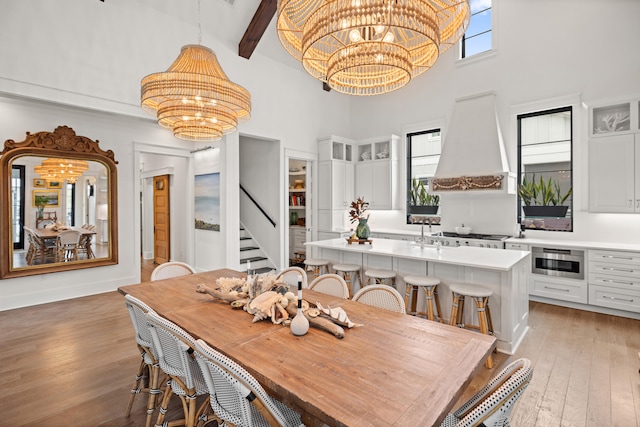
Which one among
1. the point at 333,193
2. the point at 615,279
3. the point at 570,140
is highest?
the point at 570,140

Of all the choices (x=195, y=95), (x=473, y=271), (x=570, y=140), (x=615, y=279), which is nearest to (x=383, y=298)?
→ (x=473, y=271)

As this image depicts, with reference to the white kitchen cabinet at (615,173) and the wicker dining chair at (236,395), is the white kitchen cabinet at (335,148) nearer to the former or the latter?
the white kitchen cabinet at (615,173)

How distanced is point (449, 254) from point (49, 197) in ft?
19.0

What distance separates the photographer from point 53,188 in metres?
4.86

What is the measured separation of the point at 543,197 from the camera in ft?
17.2

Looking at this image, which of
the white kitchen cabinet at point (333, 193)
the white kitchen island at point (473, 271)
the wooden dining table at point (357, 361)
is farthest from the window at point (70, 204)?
the white kitchen cabinet at point (333, 193)

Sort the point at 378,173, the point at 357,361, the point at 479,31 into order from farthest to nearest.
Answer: the point at 378,173
the point at 479,31
the point at 357,361

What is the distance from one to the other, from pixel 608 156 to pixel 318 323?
4996 millimetres

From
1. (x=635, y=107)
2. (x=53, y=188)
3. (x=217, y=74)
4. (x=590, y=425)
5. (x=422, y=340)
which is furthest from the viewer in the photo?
(x=53, y=188)

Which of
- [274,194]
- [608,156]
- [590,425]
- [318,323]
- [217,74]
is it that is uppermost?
[217,74]

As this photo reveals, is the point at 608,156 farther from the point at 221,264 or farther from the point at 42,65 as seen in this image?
the point at 42,65

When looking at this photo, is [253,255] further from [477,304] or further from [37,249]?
[477,304]

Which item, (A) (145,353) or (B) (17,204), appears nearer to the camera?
(A) (145,353)

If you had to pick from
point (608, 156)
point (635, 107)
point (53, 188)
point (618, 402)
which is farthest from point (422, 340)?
point (53, 188)
